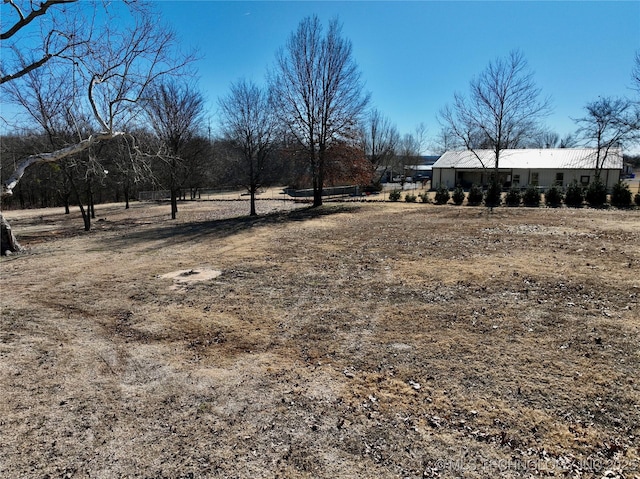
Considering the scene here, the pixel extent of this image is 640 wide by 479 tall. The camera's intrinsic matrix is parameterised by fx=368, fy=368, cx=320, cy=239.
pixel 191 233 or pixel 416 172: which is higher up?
pixel 416 172

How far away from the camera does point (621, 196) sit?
17594 millimetres

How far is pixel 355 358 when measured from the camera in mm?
4043

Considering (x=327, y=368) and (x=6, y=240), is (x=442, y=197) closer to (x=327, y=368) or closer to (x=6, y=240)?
(x=327, y=368)

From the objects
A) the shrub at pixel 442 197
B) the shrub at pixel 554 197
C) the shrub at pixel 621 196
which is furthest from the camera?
the shrub at pixel 442 197

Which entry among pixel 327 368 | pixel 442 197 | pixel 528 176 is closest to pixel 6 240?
pixel 327 368

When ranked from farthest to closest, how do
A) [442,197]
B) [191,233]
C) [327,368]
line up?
[442,197] → [191,233] → [327,368]

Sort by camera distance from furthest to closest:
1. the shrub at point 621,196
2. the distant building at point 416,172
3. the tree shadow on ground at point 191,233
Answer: the distant building at point 416,172
the shrub at point 621,196
the tree shadow on ground at point 191,233

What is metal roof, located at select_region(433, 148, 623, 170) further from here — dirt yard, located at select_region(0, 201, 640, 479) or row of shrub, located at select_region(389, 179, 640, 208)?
dirt yard, located at select_region(0, 201, 640, 479)

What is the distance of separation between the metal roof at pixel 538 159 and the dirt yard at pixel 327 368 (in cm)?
3003

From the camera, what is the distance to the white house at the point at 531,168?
32906 mm

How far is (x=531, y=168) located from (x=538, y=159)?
7.84ft

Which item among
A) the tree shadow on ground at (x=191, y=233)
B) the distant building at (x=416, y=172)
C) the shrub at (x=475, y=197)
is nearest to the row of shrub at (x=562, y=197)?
the shrub at (x=475, y=197)

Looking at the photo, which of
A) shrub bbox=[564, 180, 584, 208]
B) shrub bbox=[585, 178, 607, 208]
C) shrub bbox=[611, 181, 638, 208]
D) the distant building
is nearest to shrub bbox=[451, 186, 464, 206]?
shrub bbox=[564, 180, 584, 208]

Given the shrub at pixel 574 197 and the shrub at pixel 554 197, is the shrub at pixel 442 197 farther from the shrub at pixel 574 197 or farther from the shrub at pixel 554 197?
the shrub at pixel 574 197
